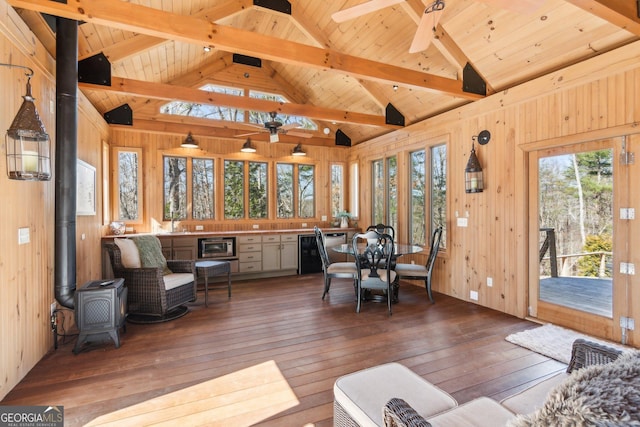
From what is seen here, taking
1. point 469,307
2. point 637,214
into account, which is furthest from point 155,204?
A: point 637,214

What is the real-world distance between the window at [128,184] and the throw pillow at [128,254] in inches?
86.9

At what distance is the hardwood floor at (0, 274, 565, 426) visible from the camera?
2184mm

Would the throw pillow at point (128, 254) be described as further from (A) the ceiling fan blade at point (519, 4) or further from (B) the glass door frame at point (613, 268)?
(B) the glass door frame at point (613, 268)

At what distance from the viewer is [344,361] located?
2850 mm

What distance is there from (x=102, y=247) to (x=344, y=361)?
14.7ft

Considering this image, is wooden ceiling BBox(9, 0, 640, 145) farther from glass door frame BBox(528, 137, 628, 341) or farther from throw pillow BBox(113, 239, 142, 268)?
throw pillow BBox(113, 239, 142, 268)

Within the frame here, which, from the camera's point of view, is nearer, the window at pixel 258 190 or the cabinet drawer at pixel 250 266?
the cabinet drawer at pixel 250 266

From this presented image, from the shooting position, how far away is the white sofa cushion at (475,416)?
1320mm

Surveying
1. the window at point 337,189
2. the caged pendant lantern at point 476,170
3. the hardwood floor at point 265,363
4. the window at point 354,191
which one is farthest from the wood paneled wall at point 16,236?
the window at point 354,191

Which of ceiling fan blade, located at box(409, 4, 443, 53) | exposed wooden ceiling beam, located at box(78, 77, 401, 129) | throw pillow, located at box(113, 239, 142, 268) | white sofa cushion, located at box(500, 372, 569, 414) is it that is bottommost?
white sofa cushion, located at box(500, 372, 569, 414)

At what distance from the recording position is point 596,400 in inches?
28.4

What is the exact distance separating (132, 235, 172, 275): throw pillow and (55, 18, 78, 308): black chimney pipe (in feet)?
3.62

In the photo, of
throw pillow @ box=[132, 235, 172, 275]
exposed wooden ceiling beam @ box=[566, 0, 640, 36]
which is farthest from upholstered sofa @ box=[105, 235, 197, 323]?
exposed wooden ceiling beam @ box=[566, 0, 640, 36]

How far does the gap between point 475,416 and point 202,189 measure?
6278mm
